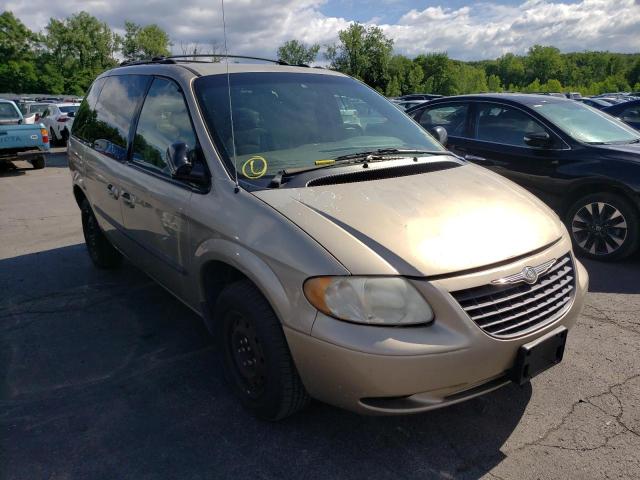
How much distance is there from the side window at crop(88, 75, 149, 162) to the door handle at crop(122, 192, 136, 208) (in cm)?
27

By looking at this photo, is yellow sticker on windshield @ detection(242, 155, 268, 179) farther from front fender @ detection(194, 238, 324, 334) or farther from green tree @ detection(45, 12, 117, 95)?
green tree @ detection(45, 12, 117, 95)

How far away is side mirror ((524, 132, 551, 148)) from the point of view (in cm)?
537

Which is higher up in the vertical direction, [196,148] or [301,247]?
[196,148]

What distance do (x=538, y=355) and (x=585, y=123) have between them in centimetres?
428

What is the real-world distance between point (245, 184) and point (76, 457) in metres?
1.53

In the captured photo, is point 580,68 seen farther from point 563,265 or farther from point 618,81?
point 563,265

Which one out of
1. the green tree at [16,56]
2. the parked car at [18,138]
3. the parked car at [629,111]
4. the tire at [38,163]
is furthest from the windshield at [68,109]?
the green tree at [16,56]

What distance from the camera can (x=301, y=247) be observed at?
2205 millimetres

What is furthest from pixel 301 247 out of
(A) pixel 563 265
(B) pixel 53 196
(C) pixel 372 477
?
(B) pixel 53 196

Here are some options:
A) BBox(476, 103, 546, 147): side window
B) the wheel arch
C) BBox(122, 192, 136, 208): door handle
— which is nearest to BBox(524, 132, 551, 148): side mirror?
BBox(476, 103, 546, 147): side window

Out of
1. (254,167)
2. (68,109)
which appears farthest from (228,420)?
(68,109)

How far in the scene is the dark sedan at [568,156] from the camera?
4.98 metres

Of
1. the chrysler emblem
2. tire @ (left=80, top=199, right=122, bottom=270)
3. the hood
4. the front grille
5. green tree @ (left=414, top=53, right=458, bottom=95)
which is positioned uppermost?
green tree @ (left=414, top=53, right=458, bottom=95)

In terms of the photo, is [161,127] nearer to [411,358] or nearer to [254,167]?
[254,167]
